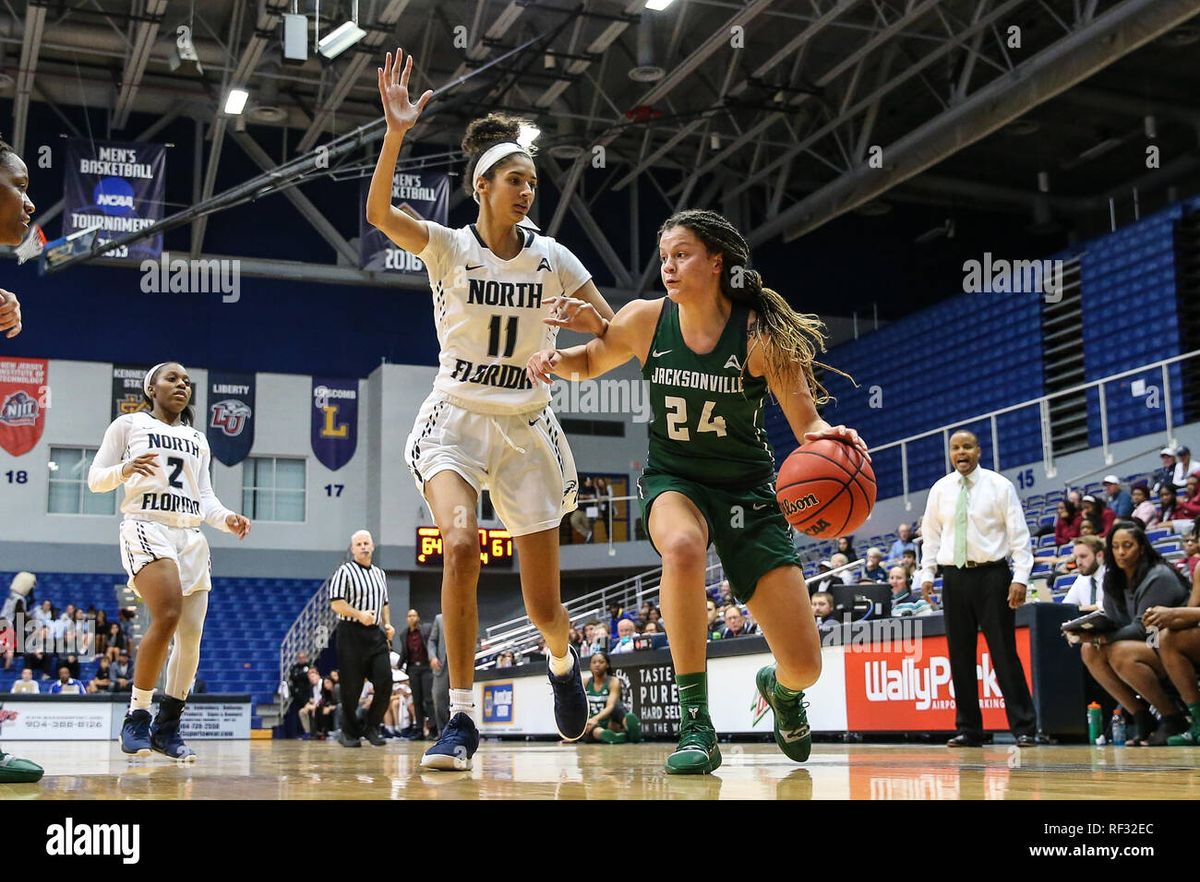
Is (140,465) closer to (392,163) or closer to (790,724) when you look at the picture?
(392,163)

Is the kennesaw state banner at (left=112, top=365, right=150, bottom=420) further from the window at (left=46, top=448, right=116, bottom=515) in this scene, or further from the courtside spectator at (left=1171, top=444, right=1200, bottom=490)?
the courtside spectator at (left=1171, top=444, right=1200, bottom=490)

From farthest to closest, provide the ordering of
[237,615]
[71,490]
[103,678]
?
[237,615]
[71,490]
[103,678]

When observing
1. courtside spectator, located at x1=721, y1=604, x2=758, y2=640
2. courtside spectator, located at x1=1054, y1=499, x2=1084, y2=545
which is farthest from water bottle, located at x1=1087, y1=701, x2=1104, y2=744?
courtside spectator, located at x1=1054, y1=499, x2=1084, y2=545

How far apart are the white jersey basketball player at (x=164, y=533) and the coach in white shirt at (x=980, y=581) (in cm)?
427

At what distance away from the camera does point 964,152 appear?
2786cm

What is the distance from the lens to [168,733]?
22.2 feet

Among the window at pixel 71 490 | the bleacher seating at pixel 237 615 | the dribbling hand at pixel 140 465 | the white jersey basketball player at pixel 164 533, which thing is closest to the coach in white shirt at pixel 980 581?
the white jersey basketball player at pixel 164 533

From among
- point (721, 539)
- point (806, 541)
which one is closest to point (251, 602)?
point (806, 541)

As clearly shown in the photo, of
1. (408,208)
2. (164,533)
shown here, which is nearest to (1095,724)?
(164,533)

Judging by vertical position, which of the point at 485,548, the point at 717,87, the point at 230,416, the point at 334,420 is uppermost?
the point at 717,87

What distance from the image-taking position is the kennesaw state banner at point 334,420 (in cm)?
2873

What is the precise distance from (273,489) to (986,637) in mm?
22390

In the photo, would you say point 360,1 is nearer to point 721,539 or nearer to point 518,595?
point 518,595
